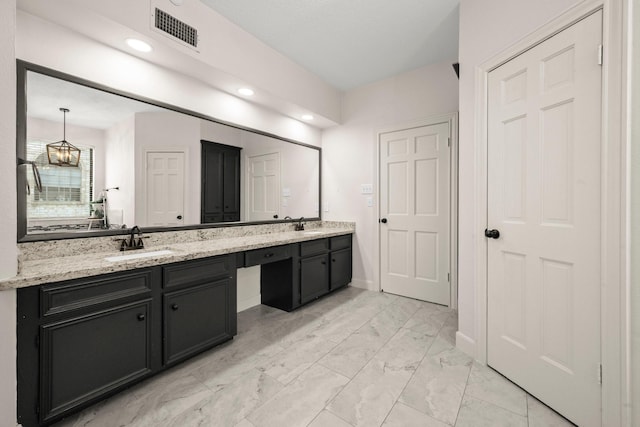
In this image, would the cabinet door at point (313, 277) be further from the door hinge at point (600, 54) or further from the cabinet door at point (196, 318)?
the door hinge at point (600, 54)

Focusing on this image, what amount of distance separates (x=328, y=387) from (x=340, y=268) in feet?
6.38

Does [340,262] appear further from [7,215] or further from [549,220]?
[7,215]

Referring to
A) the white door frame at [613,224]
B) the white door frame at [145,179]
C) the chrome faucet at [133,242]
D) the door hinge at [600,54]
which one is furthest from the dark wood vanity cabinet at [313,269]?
the door hinge at [600,54]

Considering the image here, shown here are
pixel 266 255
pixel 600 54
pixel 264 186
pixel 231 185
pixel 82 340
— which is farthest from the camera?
pixel 264 186


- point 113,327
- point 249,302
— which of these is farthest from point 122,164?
point 249,302

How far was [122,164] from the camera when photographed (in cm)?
206

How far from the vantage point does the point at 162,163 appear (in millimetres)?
2305

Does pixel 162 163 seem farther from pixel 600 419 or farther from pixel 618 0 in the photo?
pixel 600 419

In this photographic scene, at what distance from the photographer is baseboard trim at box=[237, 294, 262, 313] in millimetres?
2988

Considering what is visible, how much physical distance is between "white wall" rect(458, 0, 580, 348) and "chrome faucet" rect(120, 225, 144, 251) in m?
2.52

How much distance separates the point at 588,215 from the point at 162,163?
2.88m

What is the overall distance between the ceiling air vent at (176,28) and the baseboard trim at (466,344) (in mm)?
3105

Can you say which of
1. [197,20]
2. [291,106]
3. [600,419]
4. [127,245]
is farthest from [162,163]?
[600,419]

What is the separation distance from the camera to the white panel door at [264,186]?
3.08 metres
